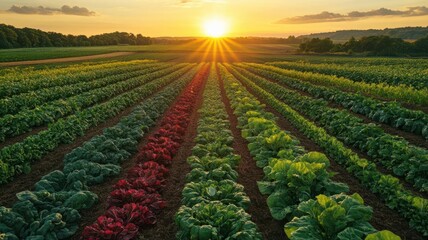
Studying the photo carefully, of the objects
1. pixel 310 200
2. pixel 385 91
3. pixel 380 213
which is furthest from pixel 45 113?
pixel 385 91

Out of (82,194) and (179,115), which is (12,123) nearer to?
(179,115)

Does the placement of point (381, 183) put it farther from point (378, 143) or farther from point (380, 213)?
point (378, 143)

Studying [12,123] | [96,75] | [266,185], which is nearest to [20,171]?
[12,123]

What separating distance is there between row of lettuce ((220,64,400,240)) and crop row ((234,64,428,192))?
8.21ft

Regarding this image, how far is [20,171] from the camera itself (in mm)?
9203

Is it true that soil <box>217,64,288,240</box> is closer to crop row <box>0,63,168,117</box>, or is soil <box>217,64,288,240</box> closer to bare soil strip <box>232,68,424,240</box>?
bare soil strip <box>232,68,424,240</box>

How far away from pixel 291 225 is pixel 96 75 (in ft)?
102

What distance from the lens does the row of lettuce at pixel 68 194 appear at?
5.88 metres

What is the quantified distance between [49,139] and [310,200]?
9.53 metres

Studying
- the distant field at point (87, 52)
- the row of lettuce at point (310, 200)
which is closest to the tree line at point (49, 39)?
the distant field at point (87, 52)

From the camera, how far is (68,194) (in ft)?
23.3

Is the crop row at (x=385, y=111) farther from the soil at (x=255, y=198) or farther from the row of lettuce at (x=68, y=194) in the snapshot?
the row of lettuce at (x=68, y=194)

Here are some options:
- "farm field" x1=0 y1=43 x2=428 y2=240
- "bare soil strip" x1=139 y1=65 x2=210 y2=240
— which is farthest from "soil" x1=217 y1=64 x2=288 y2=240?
"bare soil strip" x1=139 y1=65 x2=210 y2=240

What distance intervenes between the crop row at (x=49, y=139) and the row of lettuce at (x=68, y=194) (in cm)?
132
